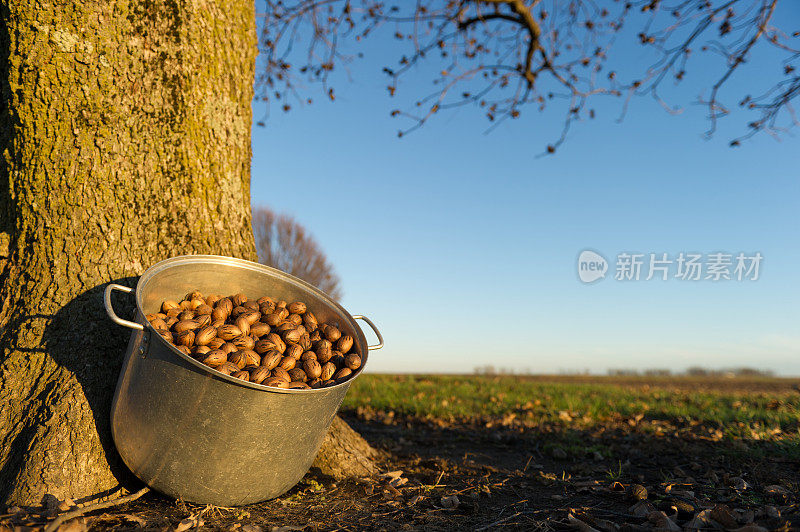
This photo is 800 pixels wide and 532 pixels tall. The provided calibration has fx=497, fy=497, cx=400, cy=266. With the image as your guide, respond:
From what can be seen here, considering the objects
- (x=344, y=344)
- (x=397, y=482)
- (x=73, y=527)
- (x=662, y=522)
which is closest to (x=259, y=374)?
(x=344, y=344)

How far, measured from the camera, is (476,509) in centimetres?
279

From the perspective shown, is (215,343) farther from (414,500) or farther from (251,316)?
(414,500)

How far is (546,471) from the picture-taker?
4.08 metres

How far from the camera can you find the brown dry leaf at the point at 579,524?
2301mm

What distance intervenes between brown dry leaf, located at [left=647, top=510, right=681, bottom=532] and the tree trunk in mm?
2869

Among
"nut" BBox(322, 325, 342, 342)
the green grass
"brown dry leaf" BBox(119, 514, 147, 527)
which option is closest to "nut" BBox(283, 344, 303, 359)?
"nut" BBox(322, 325, 342, 342)

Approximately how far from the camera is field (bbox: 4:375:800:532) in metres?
2.53

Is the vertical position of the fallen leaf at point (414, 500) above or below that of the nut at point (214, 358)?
below

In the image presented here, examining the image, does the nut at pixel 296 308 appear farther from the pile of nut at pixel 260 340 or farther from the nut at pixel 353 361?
the nut at pixel 353 361

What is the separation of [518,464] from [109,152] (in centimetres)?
393

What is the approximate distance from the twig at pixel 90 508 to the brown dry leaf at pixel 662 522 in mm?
2616

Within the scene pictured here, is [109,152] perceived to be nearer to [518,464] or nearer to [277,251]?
[518,464]

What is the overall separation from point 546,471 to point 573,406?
2.89 metres

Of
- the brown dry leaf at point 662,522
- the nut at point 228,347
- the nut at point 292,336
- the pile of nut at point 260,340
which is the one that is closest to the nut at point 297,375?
the pile of nut at point 260,340
